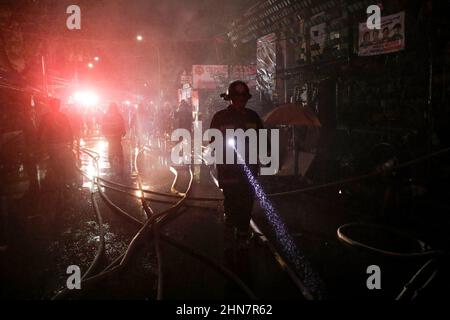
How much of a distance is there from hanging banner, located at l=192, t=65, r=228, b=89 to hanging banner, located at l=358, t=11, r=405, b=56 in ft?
51.6

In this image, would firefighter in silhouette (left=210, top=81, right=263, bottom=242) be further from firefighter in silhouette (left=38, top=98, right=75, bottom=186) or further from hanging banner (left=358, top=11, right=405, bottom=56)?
firefighter in silhouette (left=38, top=98, right=75, bottom=186)

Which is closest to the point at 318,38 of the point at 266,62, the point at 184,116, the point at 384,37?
the point at 384,37

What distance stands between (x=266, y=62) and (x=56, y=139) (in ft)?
36.2

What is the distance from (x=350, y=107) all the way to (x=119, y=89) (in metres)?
46.3

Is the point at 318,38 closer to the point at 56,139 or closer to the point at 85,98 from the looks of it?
the point at 56,139

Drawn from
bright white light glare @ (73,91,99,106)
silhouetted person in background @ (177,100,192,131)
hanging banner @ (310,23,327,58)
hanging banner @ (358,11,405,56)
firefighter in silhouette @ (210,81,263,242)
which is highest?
bright white light glare @ (73,91,99,106)

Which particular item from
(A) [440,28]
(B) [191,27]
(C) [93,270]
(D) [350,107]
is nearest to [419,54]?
(A) [440,28]

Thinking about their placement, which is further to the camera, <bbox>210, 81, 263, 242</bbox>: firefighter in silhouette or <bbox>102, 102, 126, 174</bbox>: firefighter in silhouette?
<bbox>102, 102, 126, 174</bbox>: firefighter in silhouette

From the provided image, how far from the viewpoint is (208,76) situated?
26.4 m

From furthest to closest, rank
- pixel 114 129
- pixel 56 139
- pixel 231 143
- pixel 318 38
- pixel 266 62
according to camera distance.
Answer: pixel 266 62 → pixel 114 129 → pixel 318 38 → pixel 56 139 → pixel 231 143

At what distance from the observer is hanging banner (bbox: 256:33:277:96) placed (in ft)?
55.2

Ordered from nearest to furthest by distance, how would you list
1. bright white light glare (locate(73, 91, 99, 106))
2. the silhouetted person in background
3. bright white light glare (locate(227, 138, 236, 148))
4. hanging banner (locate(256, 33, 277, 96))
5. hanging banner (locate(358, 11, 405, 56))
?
bright white light glare (locate(227, 138, 236, 148)) → hanging banner (locate(358, 11, 405, 56)) → hanging banner (locate(256, 33, 277, 96)) → the silhouetted person in background → bright white light glare (locate(73, 91, 99, 106))

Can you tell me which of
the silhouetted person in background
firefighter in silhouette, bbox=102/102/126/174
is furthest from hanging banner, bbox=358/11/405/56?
the silhouetted person in background
